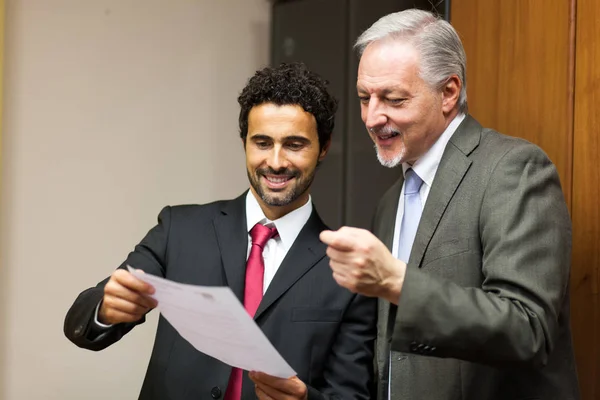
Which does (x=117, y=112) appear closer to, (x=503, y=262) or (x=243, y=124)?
A: (x=243, y=124)

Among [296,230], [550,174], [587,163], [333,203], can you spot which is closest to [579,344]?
[587,163]

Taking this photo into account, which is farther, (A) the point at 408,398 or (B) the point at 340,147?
(B) the point at 340,147

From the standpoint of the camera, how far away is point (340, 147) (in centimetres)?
279

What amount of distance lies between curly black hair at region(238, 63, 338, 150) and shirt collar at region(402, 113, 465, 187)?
31 cm

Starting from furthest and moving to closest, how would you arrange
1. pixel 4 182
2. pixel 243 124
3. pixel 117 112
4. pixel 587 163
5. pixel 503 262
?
pixel 117 112, pixel 4 182, pixel 243 124, pixel 587 163, pixel 503 262

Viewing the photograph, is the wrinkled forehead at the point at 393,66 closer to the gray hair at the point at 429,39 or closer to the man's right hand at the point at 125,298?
the gray hair at the point at 429,39

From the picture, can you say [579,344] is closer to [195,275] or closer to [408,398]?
[408,398]

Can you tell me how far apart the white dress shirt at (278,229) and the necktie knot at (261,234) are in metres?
0.01

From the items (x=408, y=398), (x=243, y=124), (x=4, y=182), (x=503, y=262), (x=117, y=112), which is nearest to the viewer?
(x=503, y=262)

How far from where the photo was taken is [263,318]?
70.5 inches

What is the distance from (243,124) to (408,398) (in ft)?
2.64

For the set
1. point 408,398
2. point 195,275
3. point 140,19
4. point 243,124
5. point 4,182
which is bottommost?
point 408,398

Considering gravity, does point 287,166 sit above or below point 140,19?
below

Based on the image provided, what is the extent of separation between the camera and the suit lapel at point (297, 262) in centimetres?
180
